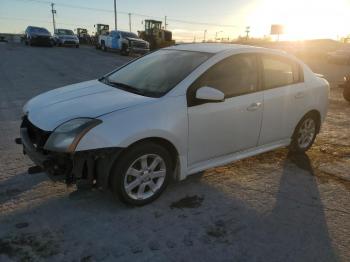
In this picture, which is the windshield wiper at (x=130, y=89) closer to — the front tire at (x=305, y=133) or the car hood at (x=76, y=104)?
the car hood at (x=76, y=104)

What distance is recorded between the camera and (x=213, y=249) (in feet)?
10.0

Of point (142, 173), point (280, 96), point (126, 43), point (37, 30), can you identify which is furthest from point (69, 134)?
point (37, 30)

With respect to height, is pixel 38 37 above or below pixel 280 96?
above

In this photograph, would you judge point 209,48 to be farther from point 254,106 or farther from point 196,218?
point 196,218

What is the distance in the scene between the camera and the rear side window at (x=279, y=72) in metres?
4.63

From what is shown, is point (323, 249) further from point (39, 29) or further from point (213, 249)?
point (39, 29)

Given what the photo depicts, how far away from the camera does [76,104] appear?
3.73 meters

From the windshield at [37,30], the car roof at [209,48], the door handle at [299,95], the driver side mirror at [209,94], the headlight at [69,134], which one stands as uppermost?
the windshield at [37,30]

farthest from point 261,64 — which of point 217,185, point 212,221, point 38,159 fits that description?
point 38,159

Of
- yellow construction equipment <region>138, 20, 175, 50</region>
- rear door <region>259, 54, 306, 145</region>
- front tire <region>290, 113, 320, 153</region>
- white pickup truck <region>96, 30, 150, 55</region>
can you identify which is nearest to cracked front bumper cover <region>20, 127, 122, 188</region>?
rear door <region>259, 54, 306, 145</region>

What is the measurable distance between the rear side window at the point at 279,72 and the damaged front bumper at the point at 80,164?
2.36 metres

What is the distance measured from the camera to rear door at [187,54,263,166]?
12.8ft

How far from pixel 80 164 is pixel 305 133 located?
11.9 feet

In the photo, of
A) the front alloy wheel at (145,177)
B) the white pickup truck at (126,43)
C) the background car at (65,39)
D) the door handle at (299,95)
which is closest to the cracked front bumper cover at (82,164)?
the front alloy wheel at (145,177)
